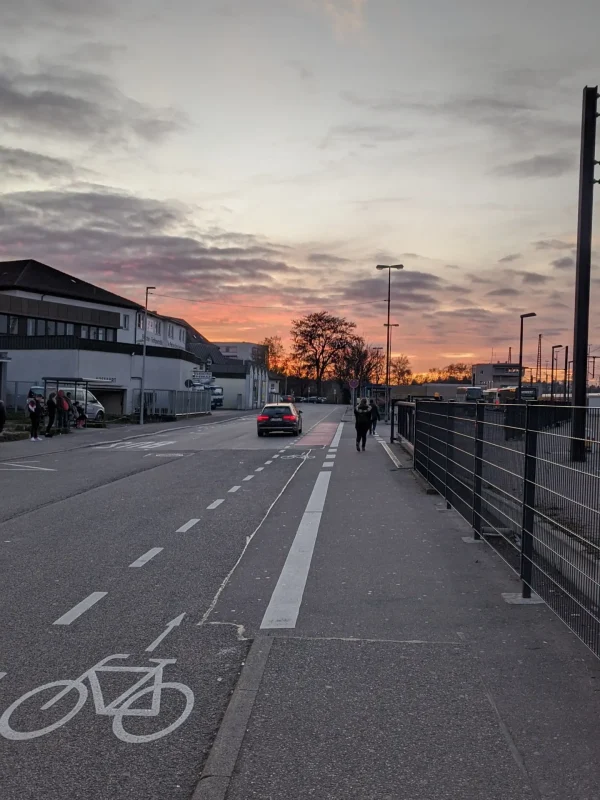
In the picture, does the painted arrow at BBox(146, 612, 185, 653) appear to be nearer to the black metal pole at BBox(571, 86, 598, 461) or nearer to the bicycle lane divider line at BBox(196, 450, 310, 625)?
the bicycle lane divider line at BBox(196, 450, 310, 625)

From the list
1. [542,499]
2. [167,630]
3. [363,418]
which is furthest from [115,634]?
[363,418]

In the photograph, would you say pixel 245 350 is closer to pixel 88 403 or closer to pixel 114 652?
pixel 88 403

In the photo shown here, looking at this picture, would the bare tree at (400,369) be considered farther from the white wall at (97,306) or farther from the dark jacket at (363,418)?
the dark jacket at (363,418)

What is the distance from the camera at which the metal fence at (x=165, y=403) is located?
174 feet

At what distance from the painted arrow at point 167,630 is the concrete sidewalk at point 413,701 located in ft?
2.15

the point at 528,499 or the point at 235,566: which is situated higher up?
the point at 528,499

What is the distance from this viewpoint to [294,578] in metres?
7.35

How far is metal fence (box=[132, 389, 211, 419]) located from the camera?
2093 inches

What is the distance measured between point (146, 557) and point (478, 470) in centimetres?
379

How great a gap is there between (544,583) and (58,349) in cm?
4991

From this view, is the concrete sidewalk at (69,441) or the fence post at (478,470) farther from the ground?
the fence post at (478,470)

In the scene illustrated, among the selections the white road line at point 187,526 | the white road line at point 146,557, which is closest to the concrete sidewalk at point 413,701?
the white road line at point 146,557

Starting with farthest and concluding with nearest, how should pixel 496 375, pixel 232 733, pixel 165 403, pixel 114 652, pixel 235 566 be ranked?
pixel 496 375 → pixel 165 403 → pixel 235 566 → pixel 114 652 → pixel 232 733

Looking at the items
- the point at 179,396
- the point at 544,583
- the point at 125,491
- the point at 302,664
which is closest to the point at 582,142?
the point at 125,491
